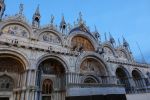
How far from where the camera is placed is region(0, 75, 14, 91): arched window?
1778 cm

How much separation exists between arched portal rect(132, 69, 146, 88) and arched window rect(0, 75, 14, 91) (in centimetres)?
2213

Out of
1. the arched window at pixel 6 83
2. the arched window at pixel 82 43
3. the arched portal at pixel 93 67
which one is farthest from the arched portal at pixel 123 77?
the arched window at pixel 6 83

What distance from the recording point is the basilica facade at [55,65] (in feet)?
58.3

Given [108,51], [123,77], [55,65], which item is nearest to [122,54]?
[108,51]

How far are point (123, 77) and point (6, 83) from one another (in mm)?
19692

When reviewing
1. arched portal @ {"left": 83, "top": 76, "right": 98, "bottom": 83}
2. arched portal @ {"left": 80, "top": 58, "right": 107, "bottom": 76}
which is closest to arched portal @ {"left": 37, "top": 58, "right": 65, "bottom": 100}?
arched portal @ {"left": 80, "top": 58, "right": 107, "bottom": 76}

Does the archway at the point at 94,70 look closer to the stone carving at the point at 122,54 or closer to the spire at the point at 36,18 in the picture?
the stone carving at the point at 122,54

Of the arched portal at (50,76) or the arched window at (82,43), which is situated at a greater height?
the arched window at (82,43)

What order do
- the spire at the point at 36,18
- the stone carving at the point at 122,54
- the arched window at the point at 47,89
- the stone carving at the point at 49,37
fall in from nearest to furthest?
the arched window at the point at 47,89 → the stone carving at the point at 49,37 → the spire at the point at 36,18 → the stone carving at the point at 122,54

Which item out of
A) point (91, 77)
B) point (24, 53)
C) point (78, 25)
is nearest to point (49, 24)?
point (78, 25)

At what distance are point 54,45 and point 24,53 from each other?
227 inches

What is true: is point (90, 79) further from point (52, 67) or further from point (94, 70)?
point (52, 67)

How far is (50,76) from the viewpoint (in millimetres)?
20766

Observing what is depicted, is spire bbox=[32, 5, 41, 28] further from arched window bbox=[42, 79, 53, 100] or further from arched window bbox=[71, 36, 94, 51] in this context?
arched window bbox=[42, 79, 53, 100]
